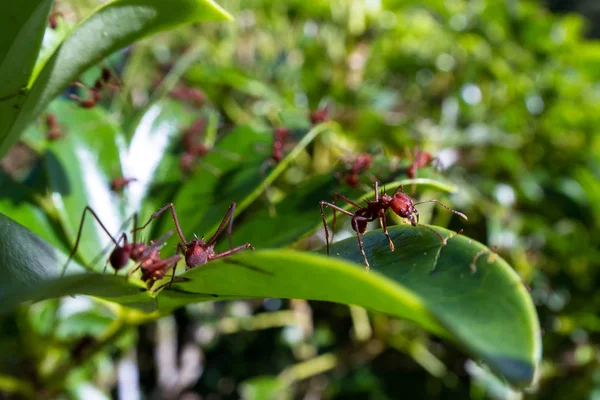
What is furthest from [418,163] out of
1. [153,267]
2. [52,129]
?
[52,129]

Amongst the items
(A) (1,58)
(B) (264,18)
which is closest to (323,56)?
(B) (264,18)

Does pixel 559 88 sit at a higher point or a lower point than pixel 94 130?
lower

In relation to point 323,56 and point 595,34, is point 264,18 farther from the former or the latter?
point 595,34

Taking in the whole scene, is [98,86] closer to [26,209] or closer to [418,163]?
[26,209]

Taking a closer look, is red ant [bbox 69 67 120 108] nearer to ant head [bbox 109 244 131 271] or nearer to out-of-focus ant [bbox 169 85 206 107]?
out-of-focus ant [bbox 169 85 206 107]

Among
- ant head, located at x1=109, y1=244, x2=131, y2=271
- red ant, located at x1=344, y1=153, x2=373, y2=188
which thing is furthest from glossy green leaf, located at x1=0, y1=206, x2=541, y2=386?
red ant, located at x1=344, y1=153, x2=373, y2=188
